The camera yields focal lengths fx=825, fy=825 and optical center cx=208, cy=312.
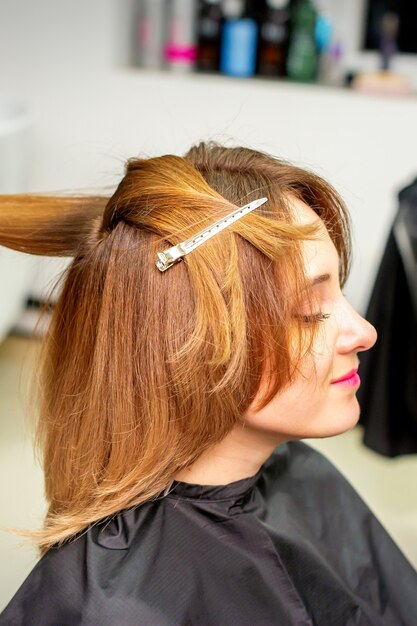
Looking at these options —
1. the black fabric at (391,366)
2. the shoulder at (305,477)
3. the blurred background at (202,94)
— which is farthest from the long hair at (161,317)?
the blurred background at (202,94)

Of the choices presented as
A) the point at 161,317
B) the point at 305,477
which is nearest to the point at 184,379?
the point at 161,317

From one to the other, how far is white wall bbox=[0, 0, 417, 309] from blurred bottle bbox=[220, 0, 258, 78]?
4.9 inches

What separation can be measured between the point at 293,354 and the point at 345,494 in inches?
17.5

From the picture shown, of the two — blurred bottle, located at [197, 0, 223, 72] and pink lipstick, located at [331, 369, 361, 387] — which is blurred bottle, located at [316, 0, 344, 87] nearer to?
blurred bottle, located at [197, 0, 223, 72]

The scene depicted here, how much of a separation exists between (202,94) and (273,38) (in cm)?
40

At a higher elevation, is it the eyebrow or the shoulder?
the eyebrow

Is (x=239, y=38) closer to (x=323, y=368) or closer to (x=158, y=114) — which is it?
(x=158, y=114)

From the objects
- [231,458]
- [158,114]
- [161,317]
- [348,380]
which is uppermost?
[158,114]

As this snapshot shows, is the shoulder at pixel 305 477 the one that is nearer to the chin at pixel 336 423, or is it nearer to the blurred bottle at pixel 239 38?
the chin at pixel 336 423

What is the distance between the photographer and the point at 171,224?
946 millimetres

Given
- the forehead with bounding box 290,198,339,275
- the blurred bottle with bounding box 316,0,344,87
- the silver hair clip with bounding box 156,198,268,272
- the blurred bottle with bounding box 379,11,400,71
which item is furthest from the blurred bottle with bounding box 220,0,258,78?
the silver hair clip with bounding box 156,198,268,272

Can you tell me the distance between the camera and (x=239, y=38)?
11.2 feet

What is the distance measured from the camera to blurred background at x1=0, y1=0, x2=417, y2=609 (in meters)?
3.21

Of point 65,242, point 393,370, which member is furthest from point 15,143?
point 65,242
